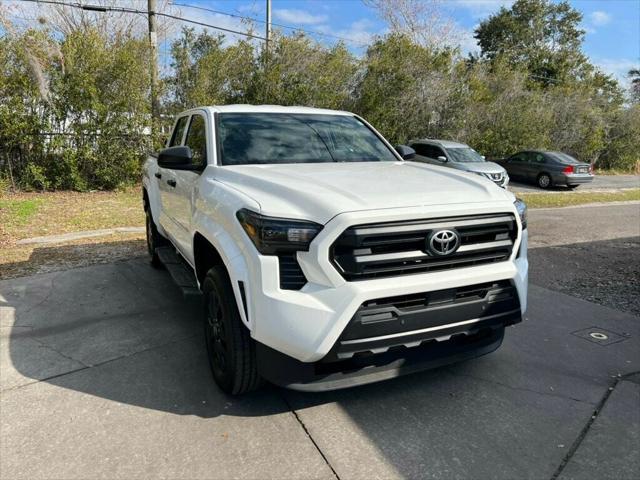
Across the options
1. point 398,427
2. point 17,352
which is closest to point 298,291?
point 398,427

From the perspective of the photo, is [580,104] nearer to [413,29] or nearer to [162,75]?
[413,29]

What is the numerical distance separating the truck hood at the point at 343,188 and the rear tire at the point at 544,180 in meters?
17.7

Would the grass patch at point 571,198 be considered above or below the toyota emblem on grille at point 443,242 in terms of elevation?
below

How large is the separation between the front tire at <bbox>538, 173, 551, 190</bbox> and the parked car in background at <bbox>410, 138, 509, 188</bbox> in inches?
177

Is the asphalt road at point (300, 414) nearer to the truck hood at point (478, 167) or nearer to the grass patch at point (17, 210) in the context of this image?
the grass patch at point (17, 210)

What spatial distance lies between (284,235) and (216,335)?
1084mm

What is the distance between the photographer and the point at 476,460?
264 centimetres

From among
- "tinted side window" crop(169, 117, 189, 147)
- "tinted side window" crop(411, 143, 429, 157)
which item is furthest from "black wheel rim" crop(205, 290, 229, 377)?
"tinted side window" crop(411, 143, 429, 157)

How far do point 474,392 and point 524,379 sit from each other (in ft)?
1.53

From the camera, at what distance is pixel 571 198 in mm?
16266

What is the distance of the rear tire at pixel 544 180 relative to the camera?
1947 cm

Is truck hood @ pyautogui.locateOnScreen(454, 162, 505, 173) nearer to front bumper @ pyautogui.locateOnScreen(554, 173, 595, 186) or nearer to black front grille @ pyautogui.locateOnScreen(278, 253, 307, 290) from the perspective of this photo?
front bumper @ pyautogui.locateOnScreen(554, 173, 595, 186)

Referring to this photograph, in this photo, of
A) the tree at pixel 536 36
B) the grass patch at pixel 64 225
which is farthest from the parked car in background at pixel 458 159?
the tree at pixel 536 36

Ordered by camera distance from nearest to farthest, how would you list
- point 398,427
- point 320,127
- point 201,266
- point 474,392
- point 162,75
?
point 398,427, point 474,392, point 201,266, point 320,127, point 162,75
